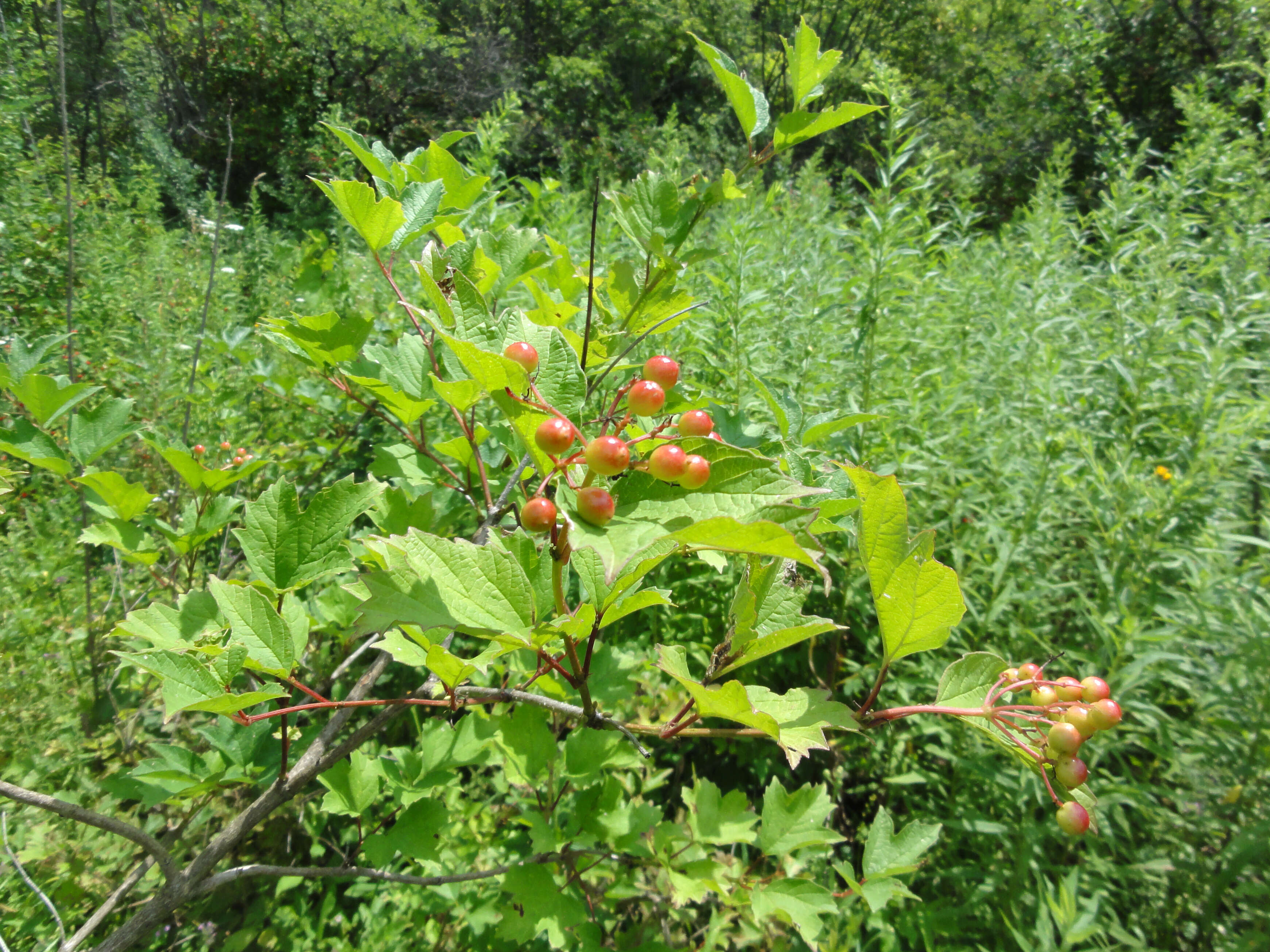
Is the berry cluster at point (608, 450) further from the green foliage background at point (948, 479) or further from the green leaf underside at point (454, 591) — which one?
the green foliage background at point (948, 479)

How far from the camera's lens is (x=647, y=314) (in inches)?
33.8

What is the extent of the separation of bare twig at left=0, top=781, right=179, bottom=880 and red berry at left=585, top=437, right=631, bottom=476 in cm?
73

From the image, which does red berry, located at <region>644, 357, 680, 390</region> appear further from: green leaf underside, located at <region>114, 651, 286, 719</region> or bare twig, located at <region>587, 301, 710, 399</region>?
green leaf underside, located at <region>114, 651, 286, 719</region>

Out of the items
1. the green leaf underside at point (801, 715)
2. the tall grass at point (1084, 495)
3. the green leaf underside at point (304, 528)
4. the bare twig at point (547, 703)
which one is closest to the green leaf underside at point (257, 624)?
the green leaf underside at point (304, 528)

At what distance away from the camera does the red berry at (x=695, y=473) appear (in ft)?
1.76

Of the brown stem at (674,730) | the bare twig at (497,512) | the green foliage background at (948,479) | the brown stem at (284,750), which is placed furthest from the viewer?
the green foliage background at (948,479)

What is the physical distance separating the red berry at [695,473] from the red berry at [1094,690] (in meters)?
0.56

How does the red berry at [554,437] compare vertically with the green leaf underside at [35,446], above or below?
above

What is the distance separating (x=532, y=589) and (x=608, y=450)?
21 cm

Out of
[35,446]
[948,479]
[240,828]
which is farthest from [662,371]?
[948,479]

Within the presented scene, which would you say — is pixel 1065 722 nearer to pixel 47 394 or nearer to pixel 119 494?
pixel 119 494

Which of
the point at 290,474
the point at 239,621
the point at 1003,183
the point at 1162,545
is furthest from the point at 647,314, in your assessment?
the point at 1003,183

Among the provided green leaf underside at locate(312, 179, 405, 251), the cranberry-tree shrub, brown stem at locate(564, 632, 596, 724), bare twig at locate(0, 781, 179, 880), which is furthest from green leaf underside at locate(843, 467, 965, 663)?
bare twig at locate(0, 781, 179, 880)

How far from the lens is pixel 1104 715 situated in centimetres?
67
